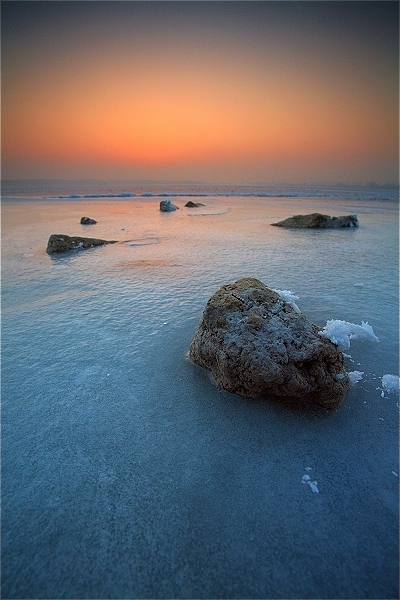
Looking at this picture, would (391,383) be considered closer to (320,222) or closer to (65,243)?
(65,243)

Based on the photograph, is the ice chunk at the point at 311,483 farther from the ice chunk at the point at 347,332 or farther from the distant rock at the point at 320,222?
the distant rock at the point at 320,222

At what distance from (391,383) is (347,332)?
0.70 metres

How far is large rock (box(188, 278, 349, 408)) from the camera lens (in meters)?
2.12

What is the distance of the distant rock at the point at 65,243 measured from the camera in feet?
23.2

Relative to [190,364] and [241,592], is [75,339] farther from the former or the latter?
[241,592]

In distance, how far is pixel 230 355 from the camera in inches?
88.7

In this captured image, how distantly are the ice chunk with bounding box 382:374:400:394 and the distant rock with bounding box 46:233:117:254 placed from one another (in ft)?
23.1

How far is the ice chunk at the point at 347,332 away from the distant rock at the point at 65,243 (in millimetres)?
6381

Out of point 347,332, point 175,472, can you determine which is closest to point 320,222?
point 347,332

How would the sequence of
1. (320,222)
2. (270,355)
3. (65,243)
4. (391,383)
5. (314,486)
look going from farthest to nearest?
1. (320,222)
2. (65,243)
3. (391,383)
4. (270,355)
5. (314,486)

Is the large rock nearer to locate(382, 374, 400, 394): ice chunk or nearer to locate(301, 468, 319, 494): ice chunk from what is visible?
locate(382, 374, 400, 394): ice chunk

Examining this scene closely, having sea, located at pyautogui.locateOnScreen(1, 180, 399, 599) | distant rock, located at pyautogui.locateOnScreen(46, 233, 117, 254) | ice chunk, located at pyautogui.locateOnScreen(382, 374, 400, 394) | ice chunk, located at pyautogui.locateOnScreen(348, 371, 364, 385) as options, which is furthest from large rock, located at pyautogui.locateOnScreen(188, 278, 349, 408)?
distant rock, located at pyautogui.locateOnScreen(46, 233, 117, 254)

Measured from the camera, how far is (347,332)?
299cm

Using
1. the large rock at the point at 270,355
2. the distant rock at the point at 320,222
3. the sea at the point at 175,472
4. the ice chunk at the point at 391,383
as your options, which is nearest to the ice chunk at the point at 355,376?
the sea at the point at 175,472
